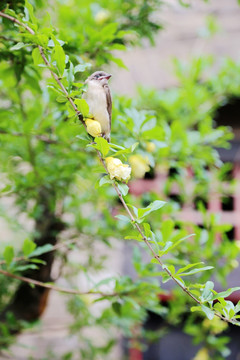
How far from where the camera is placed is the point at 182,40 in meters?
2.42

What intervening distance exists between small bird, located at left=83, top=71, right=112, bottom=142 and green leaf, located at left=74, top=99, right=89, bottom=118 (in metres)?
0.04

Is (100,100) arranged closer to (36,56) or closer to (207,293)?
(36,56)

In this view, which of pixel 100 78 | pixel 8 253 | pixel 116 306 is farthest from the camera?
pixel 116 306

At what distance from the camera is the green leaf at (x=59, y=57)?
567mm

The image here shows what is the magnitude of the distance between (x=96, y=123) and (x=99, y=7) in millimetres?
826

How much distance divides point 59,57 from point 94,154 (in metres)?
0.53

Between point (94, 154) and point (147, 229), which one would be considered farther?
point (94, 154)

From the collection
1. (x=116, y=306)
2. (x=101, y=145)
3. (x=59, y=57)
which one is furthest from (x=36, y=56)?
(x=116, y=306)

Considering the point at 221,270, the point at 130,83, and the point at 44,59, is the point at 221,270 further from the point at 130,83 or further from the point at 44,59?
the point at 130,83

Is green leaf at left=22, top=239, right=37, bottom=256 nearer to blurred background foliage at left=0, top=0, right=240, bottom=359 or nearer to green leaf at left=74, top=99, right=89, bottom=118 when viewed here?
blurred background foliage at left=0, top=0, right=240, bottom=359

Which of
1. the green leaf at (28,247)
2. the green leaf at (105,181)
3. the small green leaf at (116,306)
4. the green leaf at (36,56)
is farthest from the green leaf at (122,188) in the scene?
the small green leaf at (116,306)

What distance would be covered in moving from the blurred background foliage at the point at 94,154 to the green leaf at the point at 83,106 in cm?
3

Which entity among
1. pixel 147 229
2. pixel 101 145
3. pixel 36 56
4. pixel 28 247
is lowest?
pixel 28 247

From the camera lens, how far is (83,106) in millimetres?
576
